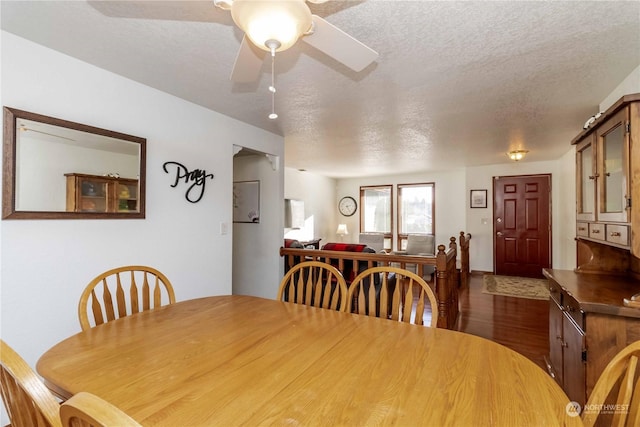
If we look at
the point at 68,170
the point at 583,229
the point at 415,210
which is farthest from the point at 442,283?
the point at 415,210

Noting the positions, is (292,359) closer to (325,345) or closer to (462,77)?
(325,345)

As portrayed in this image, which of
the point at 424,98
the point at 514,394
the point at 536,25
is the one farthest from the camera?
the point at 424,98

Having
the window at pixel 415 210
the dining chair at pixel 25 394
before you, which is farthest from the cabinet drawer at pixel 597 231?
the window at pixel 415 210

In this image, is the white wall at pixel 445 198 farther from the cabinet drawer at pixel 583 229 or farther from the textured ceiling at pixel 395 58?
the cabinet drawer at pixel 583 229

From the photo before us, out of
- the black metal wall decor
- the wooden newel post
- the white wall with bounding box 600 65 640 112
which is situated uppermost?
the white wall with bounding box 600 65 640 112

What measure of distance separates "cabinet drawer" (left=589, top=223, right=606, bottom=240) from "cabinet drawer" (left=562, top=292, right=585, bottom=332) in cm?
38

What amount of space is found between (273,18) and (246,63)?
0.51 m

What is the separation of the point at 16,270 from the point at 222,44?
169 cm

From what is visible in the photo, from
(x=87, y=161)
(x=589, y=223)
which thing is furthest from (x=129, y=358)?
(x=589, y=223)

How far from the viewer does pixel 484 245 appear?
624 centimetres

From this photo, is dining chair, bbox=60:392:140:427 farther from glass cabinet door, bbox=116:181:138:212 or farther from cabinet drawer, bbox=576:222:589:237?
cabinet drawer, bbox=576:222:589:237

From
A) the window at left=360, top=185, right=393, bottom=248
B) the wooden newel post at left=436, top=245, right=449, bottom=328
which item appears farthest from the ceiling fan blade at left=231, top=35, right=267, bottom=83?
the window at left=360, top=185, right=393, bottom=248

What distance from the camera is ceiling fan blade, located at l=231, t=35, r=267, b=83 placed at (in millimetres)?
1348

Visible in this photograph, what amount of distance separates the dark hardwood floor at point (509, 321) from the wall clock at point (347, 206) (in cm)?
378
